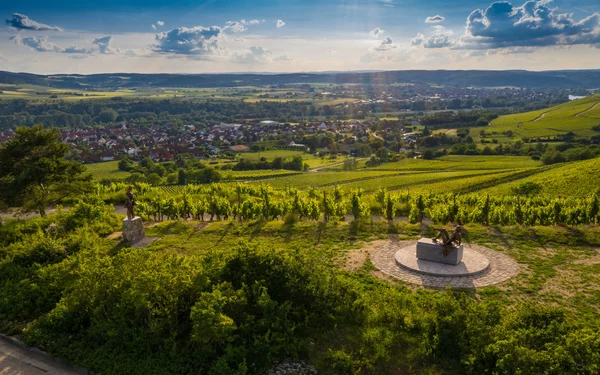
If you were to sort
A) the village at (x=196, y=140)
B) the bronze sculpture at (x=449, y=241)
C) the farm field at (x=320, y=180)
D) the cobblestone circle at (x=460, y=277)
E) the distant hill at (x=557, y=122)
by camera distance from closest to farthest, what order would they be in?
the cobblestone circle at (x=460, y=277) → the bronze sculpture at (x=449, y=241) → the farm field at (x=320, y=180) → the distant hill at (x=557, y=122) → the village at (x=196, y=140)

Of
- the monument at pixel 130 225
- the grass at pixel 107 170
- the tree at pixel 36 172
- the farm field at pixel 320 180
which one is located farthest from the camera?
Result: the grass at pixel 107 170

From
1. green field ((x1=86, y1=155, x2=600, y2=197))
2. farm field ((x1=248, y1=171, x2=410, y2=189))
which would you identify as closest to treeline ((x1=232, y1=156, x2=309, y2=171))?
green field ((x1=86, y1=155, x2=600, y2=197))

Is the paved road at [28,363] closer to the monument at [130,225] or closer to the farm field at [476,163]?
the monument at [130,225]

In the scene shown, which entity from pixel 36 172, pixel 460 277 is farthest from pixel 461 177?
pixel 36 172

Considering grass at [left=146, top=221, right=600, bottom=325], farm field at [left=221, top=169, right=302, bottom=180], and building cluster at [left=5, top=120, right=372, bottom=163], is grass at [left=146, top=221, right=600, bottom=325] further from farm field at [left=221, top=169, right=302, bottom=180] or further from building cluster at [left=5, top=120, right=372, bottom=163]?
building cluster at [left=5, top=120, right=372, bottom=163]

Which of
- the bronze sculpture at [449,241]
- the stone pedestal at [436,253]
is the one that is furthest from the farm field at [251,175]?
the bronze sculpture at [449,241]

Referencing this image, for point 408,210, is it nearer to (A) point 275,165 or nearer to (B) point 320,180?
(B) point 320,180
